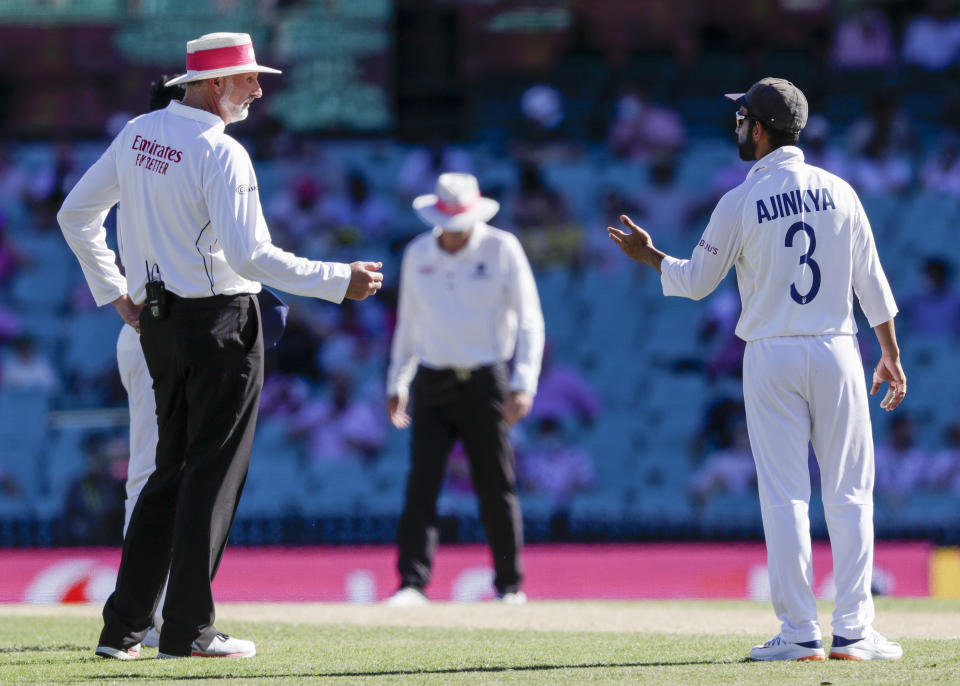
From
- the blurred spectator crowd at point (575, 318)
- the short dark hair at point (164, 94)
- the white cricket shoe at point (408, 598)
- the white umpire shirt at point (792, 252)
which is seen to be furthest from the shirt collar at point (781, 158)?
the blurred spectator crowd at point (575, 318)

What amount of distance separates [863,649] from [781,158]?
1.83m

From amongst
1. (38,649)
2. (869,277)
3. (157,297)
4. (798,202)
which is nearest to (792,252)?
(798,202)

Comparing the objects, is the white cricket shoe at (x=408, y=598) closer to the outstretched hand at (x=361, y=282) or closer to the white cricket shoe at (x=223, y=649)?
the white cricket shoe at (x=223, y=649)

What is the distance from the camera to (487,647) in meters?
6.27

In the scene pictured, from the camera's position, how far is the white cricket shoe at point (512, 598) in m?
8.70

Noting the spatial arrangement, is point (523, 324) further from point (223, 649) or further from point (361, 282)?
point (223, 649)

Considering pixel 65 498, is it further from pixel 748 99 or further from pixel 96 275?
pixel 748 99

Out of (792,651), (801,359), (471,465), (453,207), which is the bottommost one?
(792,651)

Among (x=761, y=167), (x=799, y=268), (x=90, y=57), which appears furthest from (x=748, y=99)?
(x=90, y=57)

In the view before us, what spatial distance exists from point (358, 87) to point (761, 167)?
1175cm

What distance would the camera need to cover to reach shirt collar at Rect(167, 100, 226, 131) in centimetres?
579

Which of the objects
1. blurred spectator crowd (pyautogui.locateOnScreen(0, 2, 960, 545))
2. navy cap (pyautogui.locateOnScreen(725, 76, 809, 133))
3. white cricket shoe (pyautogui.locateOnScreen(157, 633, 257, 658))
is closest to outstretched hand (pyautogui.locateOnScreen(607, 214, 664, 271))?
navy cap (pyautogui.locateOnScreen(725, 76, 809, 133))

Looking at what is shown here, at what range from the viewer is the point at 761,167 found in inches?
Answer: 227

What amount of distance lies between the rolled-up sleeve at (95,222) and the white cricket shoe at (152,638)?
4.54 ft
